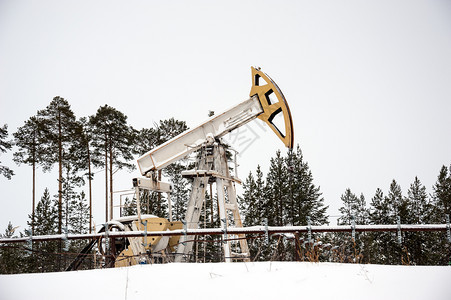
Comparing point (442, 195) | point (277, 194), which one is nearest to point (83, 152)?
point (277, 194)

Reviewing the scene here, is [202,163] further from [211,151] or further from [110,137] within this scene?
[110,137]

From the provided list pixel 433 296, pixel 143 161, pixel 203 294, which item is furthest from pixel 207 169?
pixel 433 296

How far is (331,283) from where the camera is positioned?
420 centimetres

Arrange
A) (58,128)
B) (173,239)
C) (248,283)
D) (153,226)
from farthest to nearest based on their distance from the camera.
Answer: (58,128)
(173,239)
(153,226)
(248,283)

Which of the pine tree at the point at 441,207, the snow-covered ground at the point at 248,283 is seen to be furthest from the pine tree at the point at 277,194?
the snow-covered ground at the point at 248,283

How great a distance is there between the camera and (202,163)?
1179 cm

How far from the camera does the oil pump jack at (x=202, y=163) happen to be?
10.9m

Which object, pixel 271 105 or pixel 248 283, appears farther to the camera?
pixel 271 105

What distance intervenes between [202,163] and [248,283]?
7.56 metres

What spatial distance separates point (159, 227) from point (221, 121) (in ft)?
12.1

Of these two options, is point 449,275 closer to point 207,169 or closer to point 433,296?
point 433,296

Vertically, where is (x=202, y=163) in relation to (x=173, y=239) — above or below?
above

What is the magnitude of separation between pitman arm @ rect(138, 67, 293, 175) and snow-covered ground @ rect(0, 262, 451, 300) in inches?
238

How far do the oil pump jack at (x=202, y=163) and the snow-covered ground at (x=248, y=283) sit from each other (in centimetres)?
542
